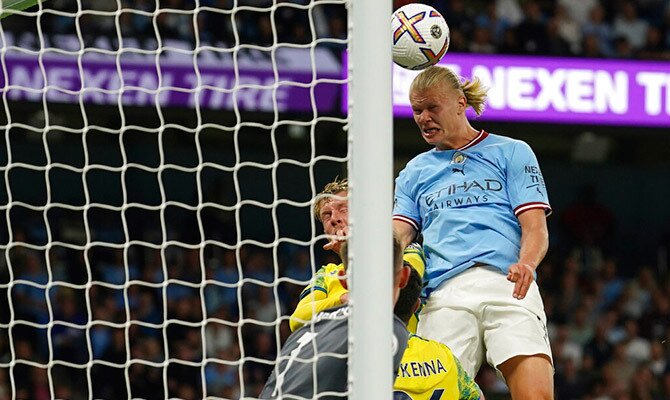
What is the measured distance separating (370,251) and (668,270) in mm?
10735

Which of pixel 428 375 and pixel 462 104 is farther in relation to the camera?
pixel 462 104

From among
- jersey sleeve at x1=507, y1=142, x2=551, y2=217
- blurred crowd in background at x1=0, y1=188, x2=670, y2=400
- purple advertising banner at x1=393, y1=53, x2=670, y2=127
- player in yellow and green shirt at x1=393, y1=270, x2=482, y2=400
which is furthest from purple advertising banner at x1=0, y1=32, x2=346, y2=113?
player in yellow and green shirt at x1=393, y1=270, x2=482, y2=400

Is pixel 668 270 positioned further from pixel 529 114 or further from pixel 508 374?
pixel 508 374

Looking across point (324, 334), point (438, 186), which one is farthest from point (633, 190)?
point (324, 334)

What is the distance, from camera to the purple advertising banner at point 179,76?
986 centimetres

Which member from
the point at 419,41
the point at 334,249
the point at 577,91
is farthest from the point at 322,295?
the point at 577,91

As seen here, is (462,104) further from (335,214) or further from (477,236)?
(335,214)

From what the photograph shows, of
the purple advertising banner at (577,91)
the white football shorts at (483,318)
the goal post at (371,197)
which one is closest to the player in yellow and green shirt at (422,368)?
the white football shorts at (483,318)

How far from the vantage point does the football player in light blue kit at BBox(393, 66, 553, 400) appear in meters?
4.35

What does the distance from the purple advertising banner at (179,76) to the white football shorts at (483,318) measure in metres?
5.16

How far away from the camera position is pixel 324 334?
3307 mm

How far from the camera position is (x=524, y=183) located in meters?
4.45

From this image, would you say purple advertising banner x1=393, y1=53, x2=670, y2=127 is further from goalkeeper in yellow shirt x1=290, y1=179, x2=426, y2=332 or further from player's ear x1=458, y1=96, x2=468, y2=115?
goalkeeper in yellow shirt x1=290, y1=179, x2=426, y2=332

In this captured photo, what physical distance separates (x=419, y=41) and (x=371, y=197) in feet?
5.04
